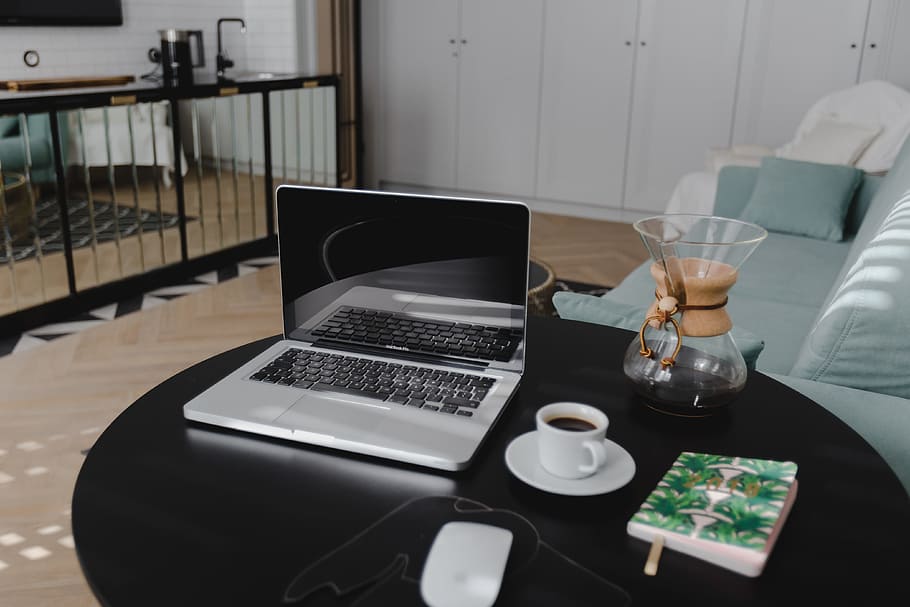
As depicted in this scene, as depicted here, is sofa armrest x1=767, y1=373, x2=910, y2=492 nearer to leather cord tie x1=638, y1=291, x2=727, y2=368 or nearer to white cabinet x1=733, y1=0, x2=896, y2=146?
leather cord tie x1=638, y1=291, x2=727, y2=368

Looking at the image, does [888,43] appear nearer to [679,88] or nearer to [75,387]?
[679,88]

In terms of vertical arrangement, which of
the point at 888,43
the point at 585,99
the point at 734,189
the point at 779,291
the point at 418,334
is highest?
the point at 888,43

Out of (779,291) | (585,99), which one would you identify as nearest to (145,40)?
(585,99)

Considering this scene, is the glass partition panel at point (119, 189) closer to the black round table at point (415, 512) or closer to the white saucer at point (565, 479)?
the black round table at point (415, 512)

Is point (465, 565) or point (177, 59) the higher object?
point (177, 59)

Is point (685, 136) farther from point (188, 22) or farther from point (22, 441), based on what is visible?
point (22, 441)

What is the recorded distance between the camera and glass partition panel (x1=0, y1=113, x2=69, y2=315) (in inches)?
107

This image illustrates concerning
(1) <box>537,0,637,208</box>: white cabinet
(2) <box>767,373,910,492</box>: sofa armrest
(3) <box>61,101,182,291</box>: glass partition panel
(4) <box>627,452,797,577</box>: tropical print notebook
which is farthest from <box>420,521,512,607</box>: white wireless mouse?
(1) <box>537,0,637,208</box>: white cabinet

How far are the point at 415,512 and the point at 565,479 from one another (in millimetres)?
163

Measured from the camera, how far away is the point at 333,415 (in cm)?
97

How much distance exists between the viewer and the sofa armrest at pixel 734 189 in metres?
3.10

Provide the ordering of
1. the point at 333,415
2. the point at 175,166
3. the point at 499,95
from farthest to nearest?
the point at 499,95, the point at 175,166, the point at 333,415

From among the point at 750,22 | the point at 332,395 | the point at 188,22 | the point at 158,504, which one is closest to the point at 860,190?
the point at 750,22

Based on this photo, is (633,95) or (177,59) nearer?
(177,59)
